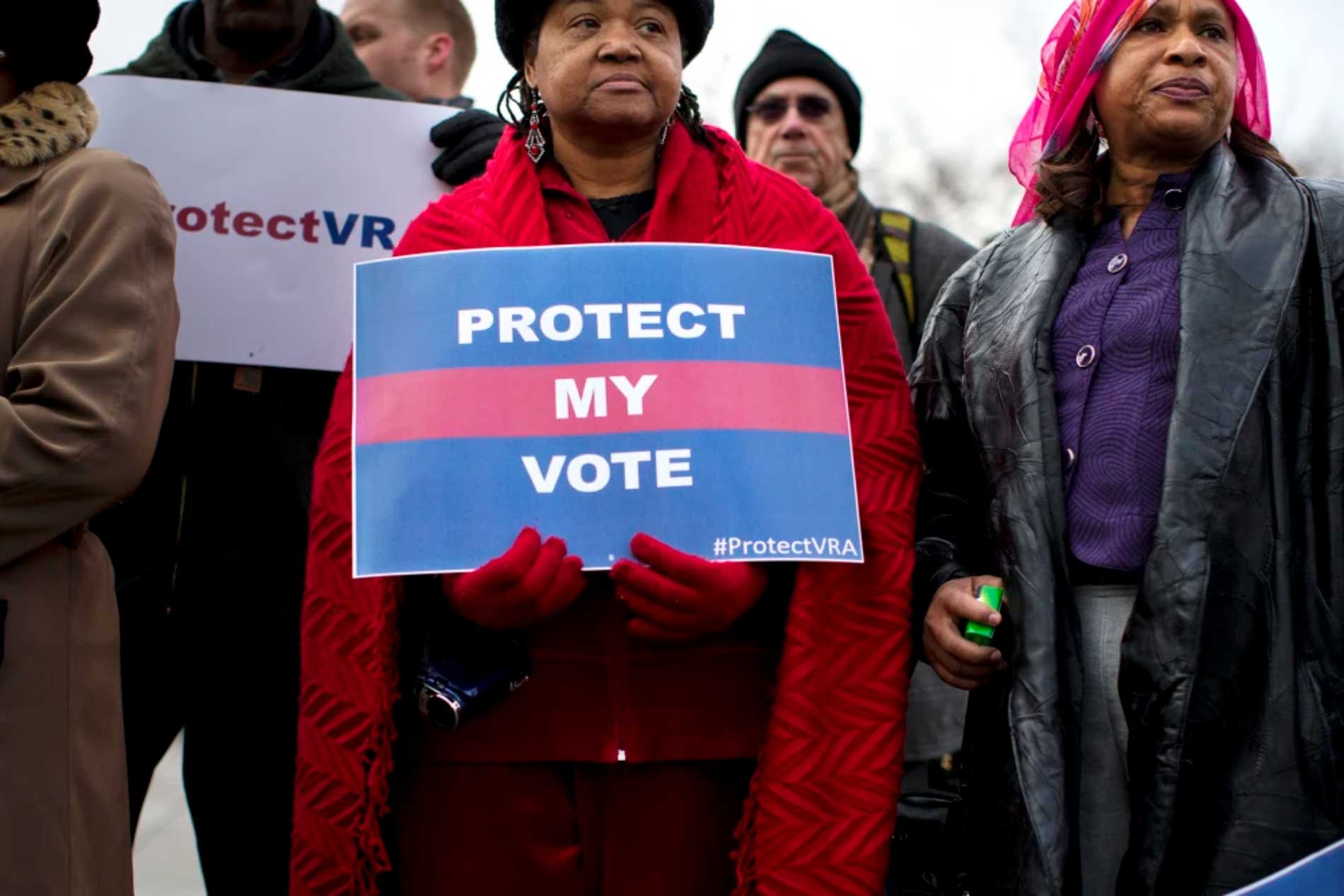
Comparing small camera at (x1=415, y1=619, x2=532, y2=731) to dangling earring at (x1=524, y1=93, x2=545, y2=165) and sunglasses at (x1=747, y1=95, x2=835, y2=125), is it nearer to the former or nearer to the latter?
dangling earring at (x1=524, y1=93, x2=545, y2=165)

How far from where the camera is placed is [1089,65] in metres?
2.87

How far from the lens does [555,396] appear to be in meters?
2.64

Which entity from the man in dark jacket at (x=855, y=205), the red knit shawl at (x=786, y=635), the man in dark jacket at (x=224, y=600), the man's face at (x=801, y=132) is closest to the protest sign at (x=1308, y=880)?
the red knit shawl at (x=786, y=635)

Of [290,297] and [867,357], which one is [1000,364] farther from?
[290,297]

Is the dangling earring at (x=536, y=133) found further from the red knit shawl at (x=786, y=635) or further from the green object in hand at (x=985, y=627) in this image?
the green object in hand at (x=985, y=627)

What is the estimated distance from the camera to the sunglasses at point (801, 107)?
502 centimetres

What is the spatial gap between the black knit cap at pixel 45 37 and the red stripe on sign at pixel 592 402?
83 cm

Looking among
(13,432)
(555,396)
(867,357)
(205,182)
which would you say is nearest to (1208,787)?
(867,357)

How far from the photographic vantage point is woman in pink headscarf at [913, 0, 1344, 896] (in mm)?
2377

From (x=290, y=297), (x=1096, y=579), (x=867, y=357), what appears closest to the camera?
(x=1096, y=579)

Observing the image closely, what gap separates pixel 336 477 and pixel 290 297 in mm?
787

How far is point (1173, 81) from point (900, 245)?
74.3 inches

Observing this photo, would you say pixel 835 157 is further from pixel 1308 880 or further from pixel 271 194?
pixel 1308 880

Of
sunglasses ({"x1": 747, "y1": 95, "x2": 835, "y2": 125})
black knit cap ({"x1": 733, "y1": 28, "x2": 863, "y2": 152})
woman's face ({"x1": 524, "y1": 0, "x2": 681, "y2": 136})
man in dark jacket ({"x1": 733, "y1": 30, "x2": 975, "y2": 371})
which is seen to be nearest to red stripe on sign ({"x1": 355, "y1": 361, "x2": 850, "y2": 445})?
woman's face ({"x1": 524, "y1": 0, "x2": 681, "y2": 136})
